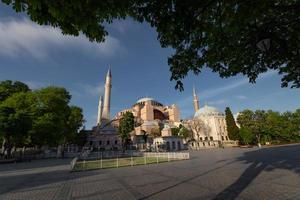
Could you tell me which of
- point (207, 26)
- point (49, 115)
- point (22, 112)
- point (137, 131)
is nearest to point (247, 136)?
point (137, 131)

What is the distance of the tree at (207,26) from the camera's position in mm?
3141

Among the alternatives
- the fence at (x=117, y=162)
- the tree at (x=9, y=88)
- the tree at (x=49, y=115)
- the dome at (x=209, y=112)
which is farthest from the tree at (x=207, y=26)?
the dome at (x=209, y=112)

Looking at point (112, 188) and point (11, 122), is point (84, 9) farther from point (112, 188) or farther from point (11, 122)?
point (11, 122)

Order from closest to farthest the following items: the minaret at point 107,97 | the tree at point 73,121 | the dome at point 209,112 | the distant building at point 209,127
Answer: the tree at point 73,121
the distant building at point 209,127
the minaret at point 107,97
the dome at point 209,112

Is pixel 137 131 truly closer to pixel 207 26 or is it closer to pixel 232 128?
pixel 232 128

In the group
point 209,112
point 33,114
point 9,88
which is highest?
point 209,112

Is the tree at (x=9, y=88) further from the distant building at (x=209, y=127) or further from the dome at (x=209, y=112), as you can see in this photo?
the dome at (x=209, y=112)

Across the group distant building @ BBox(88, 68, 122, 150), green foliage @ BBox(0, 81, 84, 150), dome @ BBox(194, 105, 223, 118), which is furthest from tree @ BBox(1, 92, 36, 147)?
dome @ BBox(194, 105, 223, 118)

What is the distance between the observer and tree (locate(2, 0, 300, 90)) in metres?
3.14

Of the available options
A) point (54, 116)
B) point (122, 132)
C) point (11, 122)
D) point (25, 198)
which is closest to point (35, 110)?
point (54, 116)

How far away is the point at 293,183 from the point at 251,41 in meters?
6.51

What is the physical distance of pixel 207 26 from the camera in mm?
4609

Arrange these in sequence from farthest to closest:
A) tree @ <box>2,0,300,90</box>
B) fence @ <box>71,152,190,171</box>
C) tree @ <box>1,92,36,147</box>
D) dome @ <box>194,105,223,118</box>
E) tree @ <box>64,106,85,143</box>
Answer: dome @ <box>194,105,223,118</box>
tree @ <box>64,106,85,143</box>
tree @ <box>1,92,36,147</box>
fence @ <box>71,152,190,171</box>
tree @ <box>2,0,300,90</box>

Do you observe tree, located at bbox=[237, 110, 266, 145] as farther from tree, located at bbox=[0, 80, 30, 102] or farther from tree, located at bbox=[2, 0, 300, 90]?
tree, located at bbox=[0, 80, 30, 102]
